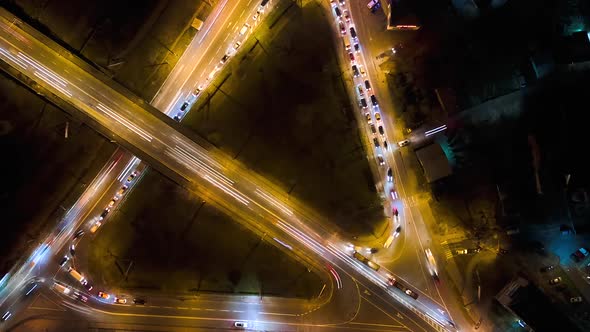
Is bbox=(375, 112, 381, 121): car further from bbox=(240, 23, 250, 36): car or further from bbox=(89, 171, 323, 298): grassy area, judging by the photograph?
bbox=(89, 171, 323, 298): grassy area

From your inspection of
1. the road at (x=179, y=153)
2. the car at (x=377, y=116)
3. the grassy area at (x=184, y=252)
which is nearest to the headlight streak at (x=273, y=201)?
the road at (x=179, y=153)

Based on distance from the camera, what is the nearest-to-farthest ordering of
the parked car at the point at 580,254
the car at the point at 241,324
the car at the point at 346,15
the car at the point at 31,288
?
the parked car at the point at 580,254 → the car at the point at 31,288 → the car at the point at 241,324 → the car at the point at 346,15

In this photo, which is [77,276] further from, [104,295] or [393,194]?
[393,194]

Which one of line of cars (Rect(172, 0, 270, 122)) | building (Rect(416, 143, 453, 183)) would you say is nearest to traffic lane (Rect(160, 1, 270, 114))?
line of cars (Rect(172, 0, 270, 122))

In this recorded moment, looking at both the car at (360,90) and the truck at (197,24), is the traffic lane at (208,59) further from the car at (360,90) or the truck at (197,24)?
the car at (360,90)

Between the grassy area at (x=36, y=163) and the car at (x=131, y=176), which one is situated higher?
the car at (x=131, y=176)

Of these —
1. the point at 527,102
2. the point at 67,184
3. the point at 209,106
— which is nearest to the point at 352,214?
the point at 209,106

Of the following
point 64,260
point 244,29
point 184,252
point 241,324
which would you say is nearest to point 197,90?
Result: point 244,29
